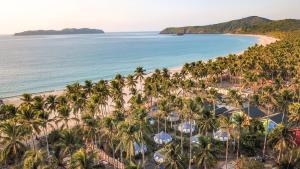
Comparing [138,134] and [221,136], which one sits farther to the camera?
[221,136]

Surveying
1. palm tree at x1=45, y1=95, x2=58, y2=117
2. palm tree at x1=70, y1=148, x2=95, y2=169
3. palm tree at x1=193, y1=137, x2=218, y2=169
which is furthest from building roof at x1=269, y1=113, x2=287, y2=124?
palm tree at x1=45, y1=95, x2=58, y2=117

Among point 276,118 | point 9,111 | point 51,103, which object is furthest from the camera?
point 276,118

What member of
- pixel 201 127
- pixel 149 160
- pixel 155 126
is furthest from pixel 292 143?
A: pixel 155 126

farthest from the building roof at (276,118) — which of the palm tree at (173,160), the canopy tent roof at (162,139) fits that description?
the palm tree at (173,160)

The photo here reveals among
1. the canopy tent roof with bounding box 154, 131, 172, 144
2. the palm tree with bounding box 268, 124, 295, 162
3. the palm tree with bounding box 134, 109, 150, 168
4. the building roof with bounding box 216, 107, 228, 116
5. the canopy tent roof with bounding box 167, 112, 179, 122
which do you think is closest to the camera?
Answer: the palm tree with bounding box 134, 109, 150, 168

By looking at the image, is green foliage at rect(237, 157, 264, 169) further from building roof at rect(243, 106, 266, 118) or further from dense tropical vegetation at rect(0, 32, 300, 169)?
building roof at rect(243, 106, 266, 118)

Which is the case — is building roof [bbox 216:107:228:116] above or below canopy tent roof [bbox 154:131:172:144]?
above

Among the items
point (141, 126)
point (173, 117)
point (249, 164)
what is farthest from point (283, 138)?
point (173, 117)

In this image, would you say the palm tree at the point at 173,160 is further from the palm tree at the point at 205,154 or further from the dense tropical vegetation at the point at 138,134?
the palm tree at the point at 205,154

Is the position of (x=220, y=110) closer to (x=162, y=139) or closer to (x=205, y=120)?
(x=162, y=139)

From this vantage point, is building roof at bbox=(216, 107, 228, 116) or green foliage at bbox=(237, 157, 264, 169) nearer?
green foliage at bbox=(237, 157, 264, 169)

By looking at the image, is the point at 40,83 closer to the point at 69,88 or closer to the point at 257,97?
the point at 69,88
